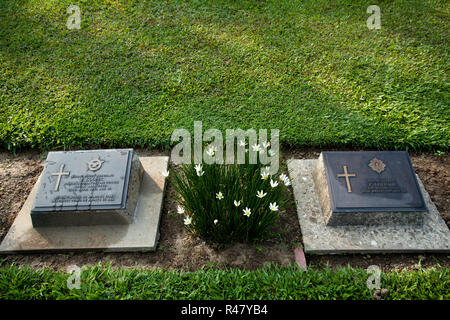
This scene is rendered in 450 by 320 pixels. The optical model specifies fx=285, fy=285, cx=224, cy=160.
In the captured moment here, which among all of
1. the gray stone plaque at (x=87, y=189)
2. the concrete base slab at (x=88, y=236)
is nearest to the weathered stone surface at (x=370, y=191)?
the concrete base slab at (x=88, y=236)

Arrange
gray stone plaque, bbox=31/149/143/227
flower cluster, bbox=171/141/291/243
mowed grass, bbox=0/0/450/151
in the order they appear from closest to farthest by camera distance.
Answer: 1. flower cluster, bbox=171/141/291/243
2. gray stone plaque, bbox=31/149/143/227
3. mowed grass, bbox=0/0/450/151

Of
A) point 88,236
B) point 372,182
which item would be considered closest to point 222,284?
point 88,236

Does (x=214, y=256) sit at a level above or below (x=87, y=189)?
below

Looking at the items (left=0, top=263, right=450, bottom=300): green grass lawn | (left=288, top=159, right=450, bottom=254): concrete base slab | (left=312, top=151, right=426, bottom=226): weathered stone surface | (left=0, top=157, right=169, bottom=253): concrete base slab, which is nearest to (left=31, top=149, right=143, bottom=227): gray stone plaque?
(left=0, top=157, right=169, bottom=253): concrete base slab

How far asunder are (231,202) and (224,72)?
91.0 inches

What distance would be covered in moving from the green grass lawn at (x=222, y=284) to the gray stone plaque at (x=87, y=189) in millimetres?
416

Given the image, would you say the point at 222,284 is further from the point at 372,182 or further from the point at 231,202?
the point at 372,182

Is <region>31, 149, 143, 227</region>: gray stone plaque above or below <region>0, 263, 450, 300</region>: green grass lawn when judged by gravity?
above

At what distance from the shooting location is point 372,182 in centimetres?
238

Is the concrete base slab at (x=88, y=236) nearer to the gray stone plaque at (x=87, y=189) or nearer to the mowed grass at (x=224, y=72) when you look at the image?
the gray stone plaque at (x=87, y=189)

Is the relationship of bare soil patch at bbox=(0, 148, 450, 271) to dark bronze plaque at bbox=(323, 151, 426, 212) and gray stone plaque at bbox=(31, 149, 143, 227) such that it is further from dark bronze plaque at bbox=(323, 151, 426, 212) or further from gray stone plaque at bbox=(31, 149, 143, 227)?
dark bronze plaque at bbox=(323, 151, 426, 212)

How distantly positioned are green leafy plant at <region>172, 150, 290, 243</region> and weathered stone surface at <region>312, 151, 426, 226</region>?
46 centimetres

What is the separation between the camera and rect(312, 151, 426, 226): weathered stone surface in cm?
230
